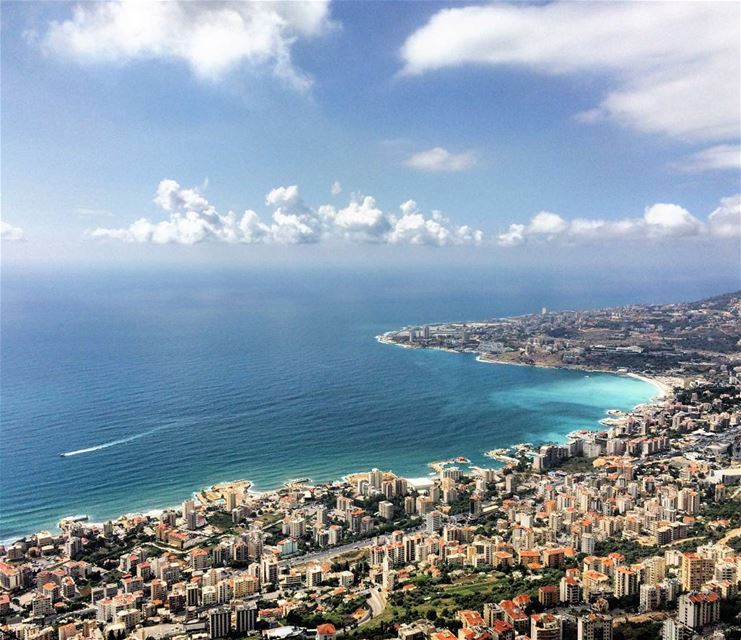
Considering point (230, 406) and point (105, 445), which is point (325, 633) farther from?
point (230, 406)

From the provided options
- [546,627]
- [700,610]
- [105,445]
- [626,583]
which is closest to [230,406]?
[105,445]

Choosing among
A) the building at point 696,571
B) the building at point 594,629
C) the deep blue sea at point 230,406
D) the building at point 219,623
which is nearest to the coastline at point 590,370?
the deep blue sea at point 230,406

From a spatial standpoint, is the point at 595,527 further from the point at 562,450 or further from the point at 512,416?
the point at 512,416

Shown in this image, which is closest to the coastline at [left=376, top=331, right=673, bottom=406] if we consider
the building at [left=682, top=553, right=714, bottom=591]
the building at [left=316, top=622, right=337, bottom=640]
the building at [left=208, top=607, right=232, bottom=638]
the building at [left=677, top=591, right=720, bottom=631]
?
the building at [left=682, top=553, right=714, bottom=591]

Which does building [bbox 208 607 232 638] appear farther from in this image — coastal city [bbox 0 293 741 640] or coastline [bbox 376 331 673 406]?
coastline [bbox 376 331 673 406]

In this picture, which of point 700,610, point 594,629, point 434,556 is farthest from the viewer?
point 434,556

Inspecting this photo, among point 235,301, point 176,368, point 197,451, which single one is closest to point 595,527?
point 197,451

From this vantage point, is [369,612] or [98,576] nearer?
[369,612]
